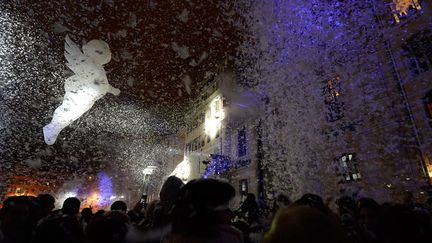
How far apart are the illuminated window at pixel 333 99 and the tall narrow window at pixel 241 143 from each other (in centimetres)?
944

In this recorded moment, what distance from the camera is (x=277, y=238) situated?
1190mm

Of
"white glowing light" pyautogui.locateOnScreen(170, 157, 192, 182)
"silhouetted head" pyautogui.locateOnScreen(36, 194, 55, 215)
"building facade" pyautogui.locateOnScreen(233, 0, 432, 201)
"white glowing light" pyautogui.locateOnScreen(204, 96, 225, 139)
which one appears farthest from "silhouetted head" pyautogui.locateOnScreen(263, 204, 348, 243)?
"white glowing light" pyautogui.locateOnScreen(170, 157, 192, 182)

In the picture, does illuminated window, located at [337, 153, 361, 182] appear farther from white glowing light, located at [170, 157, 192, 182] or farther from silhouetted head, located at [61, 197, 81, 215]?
white glowing light, located at [170, 157, 192, 182]

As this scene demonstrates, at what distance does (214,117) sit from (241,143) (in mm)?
6871

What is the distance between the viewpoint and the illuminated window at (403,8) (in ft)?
41.6

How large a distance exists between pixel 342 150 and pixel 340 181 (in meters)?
1.71

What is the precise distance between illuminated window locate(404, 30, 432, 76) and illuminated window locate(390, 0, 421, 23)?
4.66 feet

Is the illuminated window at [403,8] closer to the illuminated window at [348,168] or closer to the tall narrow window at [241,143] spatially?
the illuminated window at [348,168]

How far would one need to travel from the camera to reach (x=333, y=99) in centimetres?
1560

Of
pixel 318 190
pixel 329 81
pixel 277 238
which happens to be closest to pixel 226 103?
pixel 329 81

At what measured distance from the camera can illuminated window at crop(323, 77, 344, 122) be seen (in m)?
15.1

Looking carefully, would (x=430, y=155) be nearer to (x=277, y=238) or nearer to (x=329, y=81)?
(x=329, y=81)

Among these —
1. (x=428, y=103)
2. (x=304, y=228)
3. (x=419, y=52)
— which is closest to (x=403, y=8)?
(x=419, y=52)

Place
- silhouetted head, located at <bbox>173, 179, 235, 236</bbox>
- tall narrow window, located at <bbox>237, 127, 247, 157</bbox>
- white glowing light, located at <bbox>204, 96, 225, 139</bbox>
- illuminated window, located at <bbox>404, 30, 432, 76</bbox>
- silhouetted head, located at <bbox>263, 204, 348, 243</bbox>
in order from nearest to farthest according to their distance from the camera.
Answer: silhouetted head, located at <bbox>263, 204, 348, 243</bbox> < silhouetted head, located at <bbox>173, 179, 235, 236</bbox> < illuminated window, located at <bbox>404, 30, 432, 76</bbox> < tall narrow window, located at <bbox>237, 127, 247, 157</bbox> < white glowing light, located at <bbox>204, 96, 225, 139</bbox>
